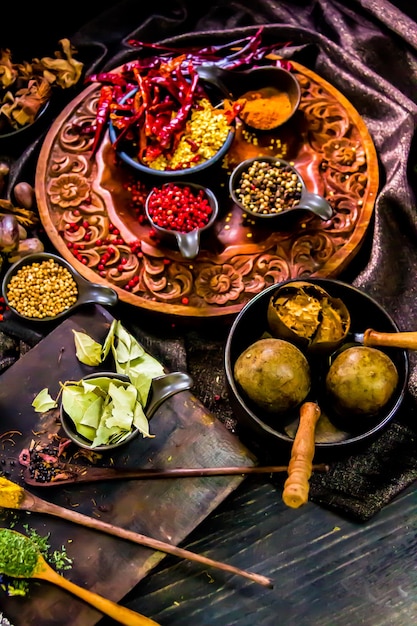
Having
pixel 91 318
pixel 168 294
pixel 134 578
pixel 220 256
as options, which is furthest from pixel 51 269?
pixel 134 578

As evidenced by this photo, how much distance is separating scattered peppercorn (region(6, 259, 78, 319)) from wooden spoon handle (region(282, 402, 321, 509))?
0.85m

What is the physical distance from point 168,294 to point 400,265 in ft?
2.61

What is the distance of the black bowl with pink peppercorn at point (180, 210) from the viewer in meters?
2.01

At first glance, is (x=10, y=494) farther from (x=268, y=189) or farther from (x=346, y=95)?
(x=346, y=95)

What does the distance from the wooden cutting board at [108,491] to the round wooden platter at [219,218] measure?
330 millimetres

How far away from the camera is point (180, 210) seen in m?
2.03

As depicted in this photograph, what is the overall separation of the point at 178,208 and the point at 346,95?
0.87 meters

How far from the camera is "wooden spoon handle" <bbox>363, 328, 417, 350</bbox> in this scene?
151cm

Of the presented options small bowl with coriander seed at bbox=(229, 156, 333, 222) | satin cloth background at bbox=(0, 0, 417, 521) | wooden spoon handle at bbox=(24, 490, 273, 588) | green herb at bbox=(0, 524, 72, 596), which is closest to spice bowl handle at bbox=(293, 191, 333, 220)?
small bowl with coriander seed at bbox=(229, 156, 333, 222)

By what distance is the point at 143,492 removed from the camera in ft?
5.58

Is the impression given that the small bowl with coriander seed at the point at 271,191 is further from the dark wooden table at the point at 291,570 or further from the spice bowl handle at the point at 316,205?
the dark wooden table at the point at 291,570

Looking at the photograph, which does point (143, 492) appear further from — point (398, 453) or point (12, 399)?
point (398, 453)

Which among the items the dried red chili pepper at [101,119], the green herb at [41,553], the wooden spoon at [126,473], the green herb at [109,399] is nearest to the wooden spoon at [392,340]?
the wooden spoon at [126,473]

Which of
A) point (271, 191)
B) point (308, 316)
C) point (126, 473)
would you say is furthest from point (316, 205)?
point (126, 473)
